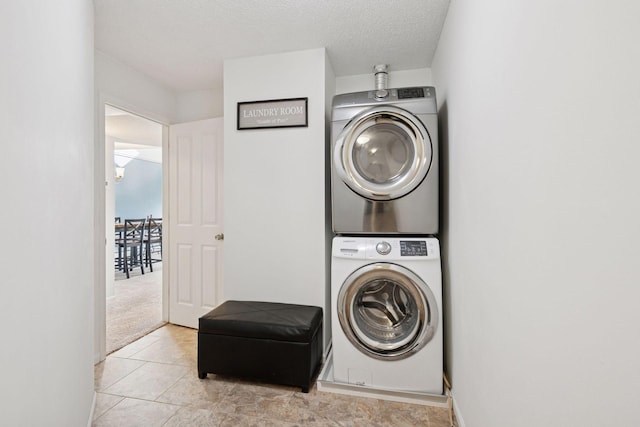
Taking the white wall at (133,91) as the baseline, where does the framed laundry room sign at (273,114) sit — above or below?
below

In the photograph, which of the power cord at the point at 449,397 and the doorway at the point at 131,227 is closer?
the power cord at the point at 449,397

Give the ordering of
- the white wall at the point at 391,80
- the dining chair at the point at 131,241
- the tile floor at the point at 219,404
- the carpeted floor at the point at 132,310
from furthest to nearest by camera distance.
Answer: the dining chair at the point at 131,241 < the carpeted floor at the point at 132,310 < the white wall at the point at 391,80 < the tile floor at the point at 219,404

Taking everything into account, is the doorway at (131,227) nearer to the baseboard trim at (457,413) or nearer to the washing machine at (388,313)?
the washing machine at (388,313)

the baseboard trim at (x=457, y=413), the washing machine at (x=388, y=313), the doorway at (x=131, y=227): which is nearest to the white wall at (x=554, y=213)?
the baseboard trim at (x=457, y=413)

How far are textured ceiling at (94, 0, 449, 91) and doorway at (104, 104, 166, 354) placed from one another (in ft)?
2.28

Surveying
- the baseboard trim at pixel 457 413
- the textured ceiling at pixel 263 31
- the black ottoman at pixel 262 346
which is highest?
the textured ceiling at pixel 263 31

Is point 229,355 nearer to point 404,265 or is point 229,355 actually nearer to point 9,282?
point 404,265

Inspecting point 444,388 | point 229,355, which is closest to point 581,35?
point 444,388

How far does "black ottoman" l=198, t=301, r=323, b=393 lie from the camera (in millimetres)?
2100

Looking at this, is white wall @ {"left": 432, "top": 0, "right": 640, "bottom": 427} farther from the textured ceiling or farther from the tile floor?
the textured ceiling

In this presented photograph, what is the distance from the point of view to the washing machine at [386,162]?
83.2 inches

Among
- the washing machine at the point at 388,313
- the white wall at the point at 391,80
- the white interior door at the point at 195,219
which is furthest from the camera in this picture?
the white interior door at the point at 195,219

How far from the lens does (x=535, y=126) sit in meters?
0.89

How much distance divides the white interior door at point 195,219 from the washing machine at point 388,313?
1623 mm
